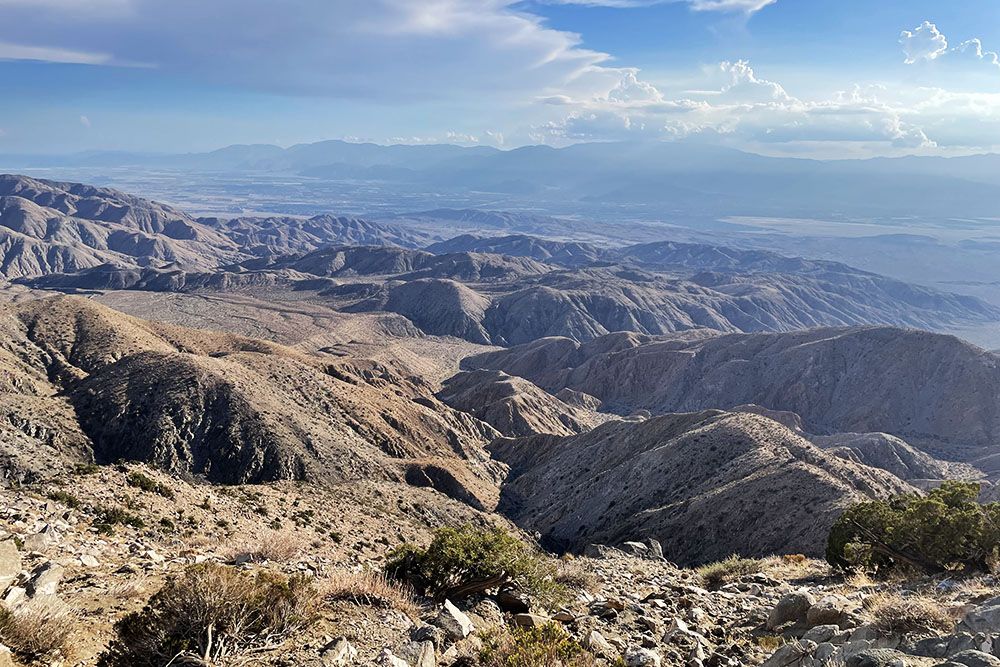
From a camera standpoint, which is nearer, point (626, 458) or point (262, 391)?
point (262, 391)

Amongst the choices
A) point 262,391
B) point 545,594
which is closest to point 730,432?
point 262,391

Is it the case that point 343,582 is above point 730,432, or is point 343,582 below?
above

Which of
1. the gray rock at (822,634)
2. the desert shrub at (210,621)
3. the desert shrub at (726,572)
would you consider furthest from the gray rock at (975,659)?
the desert shrub at (726,572)

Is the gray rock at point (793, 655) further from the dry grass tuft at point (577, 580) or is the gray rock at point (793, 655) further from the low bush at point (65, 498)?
the low bush at point (65, 498)

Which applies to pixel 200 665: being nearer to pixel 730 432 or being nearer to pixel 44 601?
pixel 44 601

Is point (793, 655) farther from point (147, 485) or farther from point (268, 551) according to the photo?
point (147, 485)

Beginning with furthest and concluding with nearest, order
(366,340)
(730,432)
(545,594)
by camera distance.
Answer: (366,340), (730,432), (545,594)
